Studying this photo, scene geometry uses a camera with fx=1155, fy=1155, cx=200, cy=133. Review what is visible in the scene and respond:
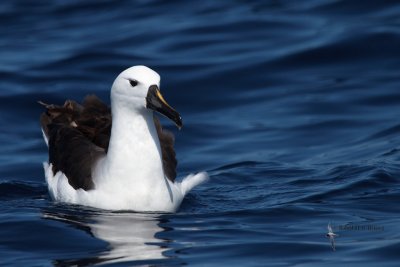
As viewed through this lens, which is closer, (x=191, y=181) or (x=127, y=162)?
(x=127, y=162)

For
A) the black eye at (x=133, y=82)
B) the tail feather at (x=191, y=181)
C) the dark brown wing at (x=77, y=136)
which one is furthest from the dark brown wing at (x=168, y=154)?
the black eye at (x=133, y=82)

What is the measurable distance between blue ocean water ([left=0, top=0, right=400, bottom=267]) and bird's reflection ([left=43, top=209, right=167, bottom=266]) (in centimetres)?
3

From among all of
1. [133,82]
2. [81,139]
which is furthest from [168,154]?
[133,82]

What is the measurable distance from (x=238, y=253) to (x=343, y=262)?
2.88 feet

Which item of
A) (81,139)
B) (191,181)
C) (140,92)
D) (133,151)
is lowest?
(191,181)

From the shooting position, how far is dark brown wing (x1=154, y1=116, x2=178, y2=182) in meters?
11.2

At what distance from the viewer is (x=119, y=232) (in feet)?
31.8

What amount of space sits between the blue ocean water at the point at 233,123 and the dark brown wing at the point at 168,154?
353mm

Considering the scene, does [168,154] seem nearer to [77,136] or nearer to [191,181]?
[191,181]

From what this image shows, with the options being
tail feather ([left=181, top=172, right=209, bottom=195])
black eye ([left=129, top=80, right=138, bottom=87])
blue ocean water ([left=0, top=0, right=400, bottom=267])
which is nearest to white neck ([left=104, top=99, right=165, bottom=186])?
black eye ([left=129, top=80, right=138, bottom=87])

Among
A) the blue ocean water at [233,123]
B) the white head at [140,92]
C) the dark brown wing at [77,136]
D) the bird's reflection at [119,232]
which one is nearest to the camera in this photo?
the bird's reflection at [119,232]

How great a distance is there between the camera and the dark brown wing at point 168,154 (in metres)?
11.2

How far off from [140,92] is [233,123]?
5.44 m

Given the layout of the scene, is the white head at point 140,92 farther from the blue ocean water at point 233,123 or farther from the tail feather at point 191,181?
the tail feather at point 191,181
